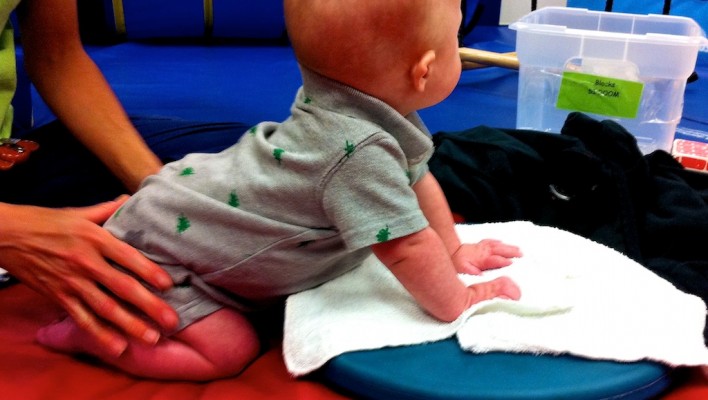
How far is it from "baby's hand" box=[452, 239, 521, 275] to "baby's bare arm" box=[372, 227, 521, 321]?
0.32 ft

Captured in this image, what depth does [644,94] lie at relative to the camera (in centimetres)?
129

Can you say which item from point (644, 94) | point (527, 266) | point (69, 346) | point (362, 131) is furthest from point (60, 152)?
point (644, 94)

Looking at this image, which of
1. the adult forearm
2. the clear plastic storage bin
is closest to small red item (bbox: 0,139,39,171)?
the adult forearm

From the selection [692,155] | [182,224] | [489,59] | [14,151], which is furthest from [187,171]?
[489,59]

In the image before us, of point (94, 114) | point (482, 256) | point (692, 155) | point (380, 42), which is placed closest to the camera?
point (380, 42)

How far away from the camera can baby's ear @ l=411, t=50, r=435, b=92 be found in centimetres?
58

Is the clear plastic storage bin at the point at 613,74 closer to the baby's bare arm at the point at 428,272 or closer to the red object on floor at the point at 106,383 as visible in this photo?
the baby's bare arm at the point at 428,272

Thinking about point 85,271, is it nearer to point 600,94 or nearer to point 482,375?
point 482,375

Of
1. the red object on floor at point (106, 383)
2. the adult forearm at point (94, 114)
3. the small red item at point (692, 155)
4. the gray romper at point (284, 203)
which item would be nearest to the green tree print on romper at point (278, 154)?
the gray romper at point (284, 203)

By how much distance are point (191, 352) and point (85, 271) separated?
13cm

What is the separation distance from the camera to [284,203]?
60 centimetres

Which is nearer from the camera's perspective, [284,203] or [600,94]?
[284,203]

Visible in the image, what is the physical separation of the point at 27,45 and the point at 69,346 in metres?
0.51

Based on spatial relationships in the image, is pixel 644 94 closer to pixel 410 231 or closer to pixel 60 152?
pixel 410 231
